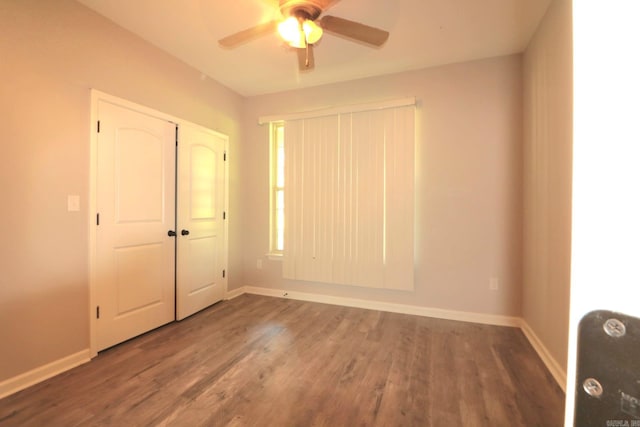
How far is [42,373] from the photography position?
6.27 ft

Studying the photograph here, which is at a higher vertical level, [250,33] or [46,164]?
[250,33]

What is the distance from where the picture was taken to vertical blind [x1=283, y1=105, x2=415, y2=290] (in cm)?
310

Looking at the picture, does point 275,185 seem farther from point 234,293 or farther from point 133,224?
point 133,224

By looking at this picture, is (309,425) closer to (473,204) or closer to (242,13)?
(473,204)

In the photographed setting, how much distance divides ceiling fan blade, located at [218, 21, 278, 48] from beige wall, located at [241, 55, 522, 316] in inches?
68.8

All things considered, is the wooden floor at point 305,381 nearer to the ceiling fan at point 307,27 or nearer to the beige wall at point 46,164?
the beige wall at point 46,164


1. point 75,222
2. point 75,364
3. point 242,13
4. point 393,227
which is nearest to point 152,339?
point 75,364

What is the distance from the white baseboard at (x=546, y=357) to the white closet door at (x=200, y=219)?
10.8 ft

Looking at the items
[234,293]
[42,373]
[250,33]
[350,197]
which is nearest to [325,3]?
[250,33]

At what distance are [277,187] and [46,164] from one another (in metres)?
2.37

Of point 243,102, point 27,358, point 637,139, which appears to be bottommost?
point 27,358

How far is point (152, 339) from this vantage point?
2523 millimetres

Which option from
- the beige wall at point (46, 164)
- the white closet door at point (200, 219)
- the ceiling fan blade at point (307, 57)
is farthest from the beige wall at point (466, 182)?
the beige wall at point (46, 164)

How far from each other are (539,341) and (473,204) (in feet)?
4.44
